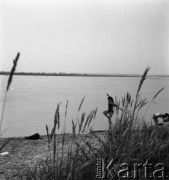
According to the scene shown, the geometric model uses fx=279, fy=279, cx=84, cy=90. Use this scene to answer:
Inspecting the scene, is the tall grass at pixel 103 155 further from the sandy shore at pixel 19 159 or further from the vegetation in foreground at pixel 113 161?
the sandy shore at pixel 19 159

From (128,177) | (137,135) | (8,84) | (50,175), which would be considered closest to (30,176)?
(50,175)

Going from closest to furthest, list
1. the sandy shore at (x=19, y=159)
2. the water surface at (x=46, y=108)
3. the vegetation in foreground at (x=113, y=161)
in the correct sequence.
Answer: the vegetation in foreground at (x=113, y=161) → the sandy shore at (x=19, y=159) → the water surface at (x=46, y=108)

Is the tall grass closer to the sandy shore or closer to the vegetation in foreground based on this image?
the vegetation in foreground

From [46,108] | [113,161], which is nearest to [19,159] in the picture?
[113,161]

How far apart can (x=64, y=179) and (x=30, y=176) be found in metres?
0.60

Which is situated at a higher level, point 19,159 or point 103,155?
point 103,155

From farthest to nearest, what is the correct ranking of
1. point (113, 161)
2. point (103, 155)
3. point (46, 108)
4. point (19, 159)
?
point (46, 108) → point (19, 159) → point (103, 155) → point (113, 161)

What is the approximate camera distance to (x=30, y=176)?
2.96 m

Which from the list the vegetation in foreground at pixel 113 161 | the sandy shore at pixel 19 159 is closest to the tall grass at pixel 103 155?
the vegetation in foreground at pixel 113 161

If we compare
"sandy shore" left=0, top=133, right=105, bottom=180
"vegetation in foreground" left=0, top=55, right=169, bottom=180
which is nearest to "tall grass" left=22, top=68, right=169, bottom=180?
"vegetation in foreground" left=0, top=55, right=169, bottom=180

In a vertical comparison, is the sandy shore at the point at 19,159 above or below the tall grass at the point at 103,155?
below

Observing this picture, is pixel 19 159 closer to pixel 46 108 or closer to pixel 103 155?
pixel 103 155

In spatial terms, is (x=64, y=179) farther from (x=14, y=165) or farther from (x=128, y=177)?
(x=14, y=165)

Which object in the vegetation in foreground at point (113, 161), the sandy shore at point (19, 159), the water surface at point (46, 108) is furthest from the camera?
the water surface at point (46, 108)
